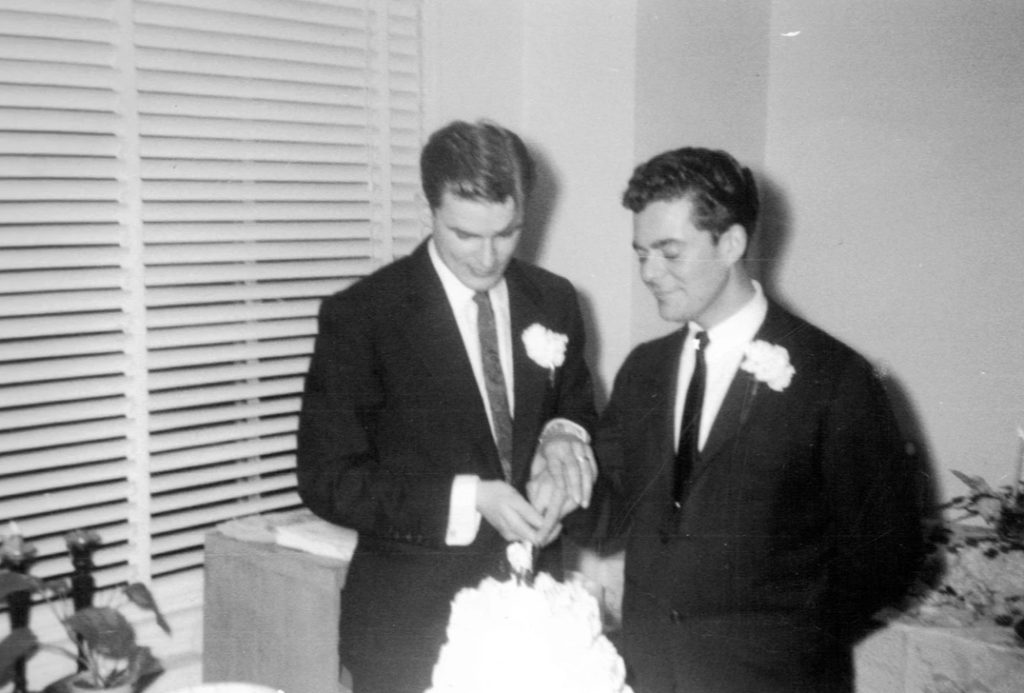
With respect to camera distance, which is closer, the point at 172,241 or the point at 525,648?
the point at 525,648

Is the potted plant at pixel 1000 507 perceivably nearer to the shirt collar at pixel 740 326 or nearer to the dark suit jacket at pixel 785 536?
the dark suit jacket at pixel 785 536

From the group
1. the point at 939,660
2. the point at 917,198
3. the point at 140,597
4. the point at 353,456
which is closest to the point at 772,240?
the point at 917,198

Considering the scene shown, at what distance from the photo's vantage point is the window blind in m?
2.29

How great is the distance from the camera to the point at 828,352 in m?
1.73

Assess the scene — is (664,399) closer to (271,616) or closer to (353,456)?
(353,456)

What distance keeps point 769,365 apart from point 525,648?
93 centimetres

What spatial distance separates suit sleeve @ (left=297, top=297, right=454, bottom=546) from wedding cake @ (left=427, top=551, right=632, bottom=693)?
0.72 m

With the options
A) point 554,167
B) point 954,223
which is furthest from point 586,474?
point 954,223

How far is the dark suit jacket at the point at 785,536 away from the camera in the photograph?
5.39ft

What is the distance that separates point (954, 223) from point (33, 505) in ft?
10.1

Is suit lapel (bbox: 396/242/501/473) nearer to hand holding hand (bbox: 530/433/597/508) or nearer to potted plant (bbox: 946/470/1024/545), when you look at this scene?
hand holding hand (bbox: 530/433/597/508)

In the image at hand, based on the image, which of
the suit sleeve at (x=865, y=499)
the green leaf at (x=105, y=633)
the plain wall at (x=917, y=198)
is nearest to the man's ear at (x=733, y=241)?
the suit sleeve at (x=865, y=499)

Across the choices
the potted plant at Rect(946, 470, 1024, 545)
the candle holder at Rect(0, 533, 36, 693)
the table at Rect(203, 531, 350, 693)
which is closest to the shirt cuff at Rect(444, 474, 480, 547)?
the table at Rect(203, 531, 350, 693)

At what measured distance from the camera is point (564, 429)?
6.37 ft
